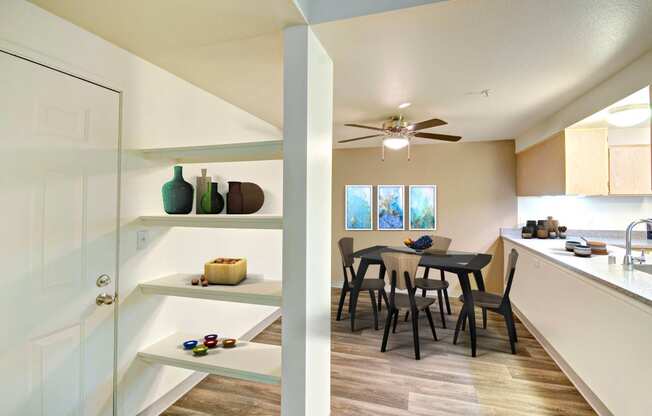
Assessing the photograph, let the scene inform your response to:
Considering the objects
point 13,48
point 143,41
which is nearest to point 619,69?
point 143,41

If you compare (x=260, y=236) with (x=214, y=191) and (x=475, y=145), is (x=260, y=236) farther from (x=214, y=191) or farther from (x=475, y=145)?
(x=475, y=145)

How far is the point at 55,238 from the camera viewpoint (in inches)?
61.3

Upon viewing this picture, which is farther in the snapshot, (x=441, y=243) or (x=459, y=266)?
(x=441, y=243)

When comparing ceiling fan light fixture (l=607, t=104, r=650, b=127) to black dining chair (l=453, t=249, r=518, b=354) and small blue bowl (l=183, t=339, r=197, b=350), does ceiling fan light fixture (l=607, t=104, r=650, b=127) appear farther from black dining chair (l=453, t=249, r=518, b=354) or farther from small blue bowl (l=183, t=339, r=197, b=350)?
small blue bowl (l=183, t=339, r=197, b=350)

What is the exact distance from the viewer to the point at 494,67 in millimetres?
2168

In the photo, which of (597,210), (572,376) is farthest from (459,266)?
(597,210)

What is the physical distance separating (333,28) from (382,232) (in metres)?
3.87

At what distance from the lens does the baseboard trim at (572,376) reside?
6.65 feet

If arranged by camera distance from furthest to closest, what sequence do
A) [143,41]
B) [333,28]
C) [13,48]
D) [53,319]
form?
[143,41] → [333,28] → [53,319] → [13,48]

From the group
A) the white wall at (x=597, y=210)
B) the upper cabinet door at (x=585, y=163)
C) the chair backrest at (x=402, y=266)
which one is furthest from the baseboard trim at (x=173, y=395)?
the white wall at (x=597, y=210)

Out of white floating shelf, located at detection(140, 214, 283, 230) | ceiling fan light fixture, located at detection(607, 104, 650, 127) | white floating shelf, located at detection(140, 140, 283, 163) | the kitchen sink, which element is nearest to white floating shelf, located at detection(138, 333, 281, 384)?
white floating shelf, located at detection(140, 214, 283, 230)

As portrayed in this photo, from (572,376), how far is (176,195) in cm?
333

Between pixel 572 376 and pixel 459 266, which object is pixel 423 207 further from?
pixel 572 376

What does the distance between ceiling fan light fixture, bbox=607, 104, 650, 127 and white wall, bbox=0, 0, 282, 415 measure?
10.8 ft
